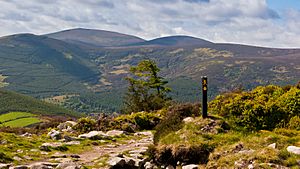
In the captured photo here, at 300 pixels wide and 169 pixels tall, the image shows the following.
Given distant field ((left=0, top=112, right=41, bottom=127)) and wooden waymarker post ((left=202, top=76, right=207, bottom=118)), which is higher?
wooden waymarker post ((left=202, top=76, right=207, bottom=118))

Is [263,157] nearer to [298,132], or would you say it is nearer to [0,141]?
[298,132]

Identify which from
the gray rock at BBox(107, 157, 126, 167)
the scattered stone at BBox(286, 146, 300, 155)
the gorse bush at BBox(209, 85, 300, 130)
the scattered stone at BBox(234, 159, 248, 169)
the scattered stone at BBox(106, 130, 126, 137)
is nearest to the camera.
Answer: the scattered stone at BBox(234, 159, 248, 169)

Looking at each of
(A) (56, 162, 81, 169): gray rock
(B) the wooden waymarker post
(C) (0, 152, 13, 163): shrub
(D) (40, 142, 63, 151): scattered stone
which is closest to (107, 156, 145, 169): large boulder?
(A) (56, 162, 81, 169): gray rock

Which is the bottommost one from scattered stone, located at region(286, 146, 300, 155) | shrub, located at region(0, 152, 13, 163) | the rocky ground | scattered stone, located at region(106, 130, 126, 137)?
scattered stone, located at region(106, 130, 126, 137)

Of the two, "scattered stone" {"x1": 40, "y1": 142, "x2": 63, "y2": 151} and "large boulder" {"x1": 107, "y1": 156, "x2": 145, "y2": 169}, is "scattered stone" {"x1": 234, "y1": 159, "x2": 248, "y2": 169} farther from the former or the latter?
"scattered stone" {"x1": 40, "y1": 142, "x2": 63, "y2": 151}

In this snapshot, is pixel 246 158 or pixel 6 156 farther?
pixel 6 156

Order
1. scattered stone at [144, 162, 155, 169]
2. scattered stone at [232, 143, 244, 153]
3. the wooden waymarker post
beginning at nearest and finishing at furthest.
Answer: scattered stone at [232, 143, 244, 153] → scattered stone at [144, 162, 155, 169] → the wooden waymarker post

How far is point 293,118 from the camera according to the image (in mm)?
15586

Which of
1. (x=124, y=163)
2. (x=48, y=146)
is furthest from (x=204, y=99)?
(x=48, y=146)

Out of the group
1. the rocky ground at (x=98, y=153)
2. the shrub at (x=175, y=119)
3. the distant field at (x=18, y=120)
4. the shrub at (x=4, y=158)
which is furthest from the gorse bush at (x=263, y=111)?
the distant field at (x=18, y=120)

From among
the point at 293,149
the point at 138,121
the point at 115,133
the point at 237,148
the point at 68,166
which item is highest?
the point at 293,149

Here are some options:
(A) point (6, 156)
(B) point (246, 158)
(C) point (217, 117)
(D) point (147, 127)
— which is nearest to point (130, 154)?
(C) point (217, 117)

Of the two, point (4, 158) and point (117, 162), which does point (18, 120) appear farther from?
point (117, 162)

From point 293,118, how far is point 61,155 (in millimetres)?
→ 11291
